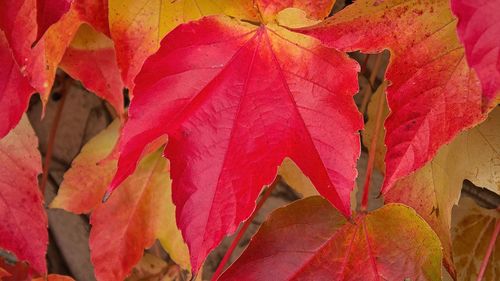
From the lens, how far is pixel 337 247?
613 millimetres

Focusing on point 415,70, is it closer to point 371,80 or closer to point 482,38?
point 482,38

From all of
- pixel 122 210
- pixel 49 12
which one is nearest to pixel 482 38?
pixel 49 12

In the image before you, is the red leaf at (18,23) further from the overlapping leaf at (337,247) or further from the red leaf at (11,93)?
the overlapping leaf at (337,247)

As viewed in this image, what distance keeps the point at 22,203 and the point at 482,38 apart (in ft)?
1.74

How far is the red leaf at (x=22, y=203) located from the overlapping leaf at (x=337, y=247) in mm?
256

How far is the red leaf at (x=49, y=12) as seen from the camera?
55 cm

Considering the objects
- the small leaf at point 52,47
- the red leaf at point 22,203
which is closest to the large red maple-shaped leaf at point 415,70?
the small leaf at point 52,47

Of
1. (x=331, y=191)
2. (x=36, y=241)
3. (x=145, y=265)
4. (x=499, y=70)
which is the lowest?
(x=145, y=265)

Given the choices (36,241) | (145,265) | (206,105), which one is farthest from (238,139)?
(145,265)

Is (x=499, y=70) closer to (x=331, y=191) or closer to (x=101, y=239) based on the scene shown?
(x=331, y=191)

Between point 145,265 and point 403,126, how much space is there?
58cm

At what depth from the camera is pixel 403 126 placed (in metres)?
0.52

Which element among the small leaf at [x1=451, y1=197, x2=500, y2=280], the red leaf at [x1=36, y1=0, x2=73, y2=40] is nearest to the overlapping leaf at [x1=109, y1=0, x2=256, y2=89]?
the red leaf at [x1=36, y1=0, x2=73, y2=40]

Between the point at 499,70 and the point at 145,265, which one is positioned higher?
the point at 499,70
